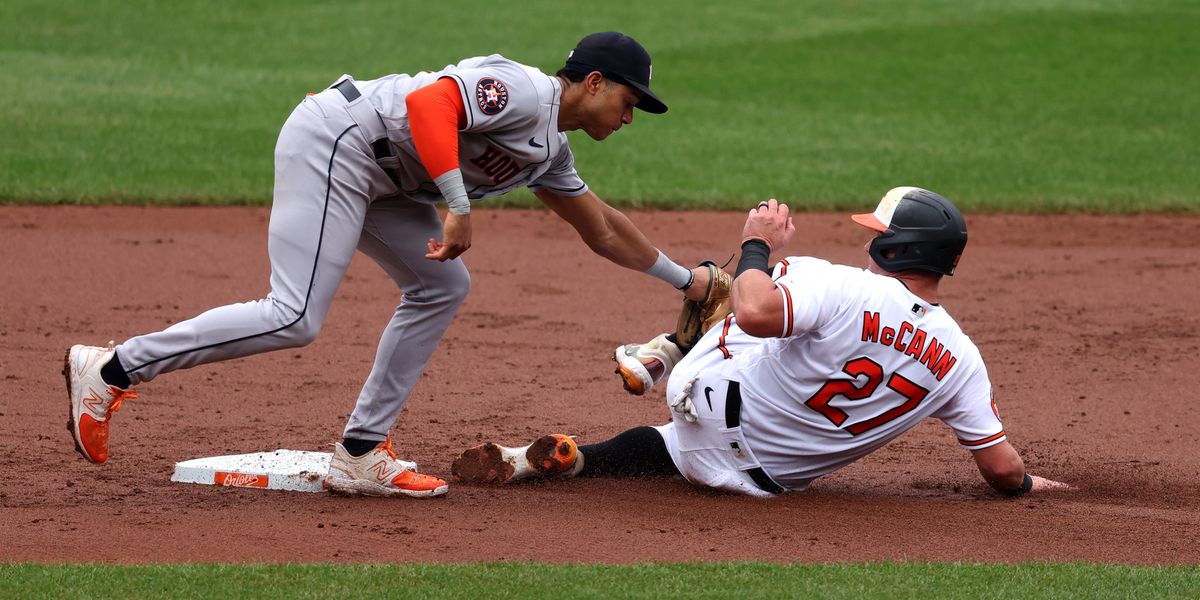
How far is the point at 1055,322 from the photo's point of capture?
805 cm

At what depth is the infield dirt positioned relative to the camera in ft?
14.0

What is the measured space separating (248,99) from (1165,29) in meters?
12.1

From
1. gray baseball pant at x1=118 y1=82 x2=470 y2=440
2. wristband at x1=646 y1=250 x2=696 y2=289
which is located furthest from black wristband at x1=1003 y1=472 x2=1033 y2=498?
gray baseball pant at x1=118 y1=82 x2=470 y2=440

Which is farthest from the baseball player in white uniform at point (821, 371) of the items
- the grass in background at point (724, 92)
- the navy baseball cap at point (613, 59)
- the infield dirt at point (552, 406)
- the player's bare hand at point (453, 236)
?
the grass in background at point (724, 92)

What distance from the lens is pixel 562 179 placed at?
196 inches

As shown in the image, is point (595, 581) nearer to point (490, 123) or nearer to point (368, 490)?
point (368, 490)

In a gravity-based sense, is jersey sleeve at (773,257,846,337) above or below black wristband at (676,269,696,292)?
above

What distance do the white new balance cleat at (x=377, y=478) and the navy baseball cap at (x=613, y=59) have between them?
145 centimetres

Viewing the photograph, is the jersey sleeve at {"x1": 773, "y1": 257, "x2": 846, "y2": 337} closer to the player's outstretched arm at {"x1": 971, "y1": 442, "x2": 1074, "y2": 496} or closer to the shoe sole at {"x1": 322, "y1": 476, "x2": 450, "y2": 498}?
the player's outstretched arm at {"x1": 971, "y1": 442, "x2": 1074, "y2": 496}

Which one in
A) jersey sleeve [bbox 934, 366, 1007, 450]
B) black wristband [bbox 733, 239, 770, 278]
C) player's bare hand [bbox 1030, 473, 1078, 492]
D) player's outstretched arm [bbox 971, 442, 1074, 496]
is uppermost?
black wristband [bbox 733, 239, 770, 278]

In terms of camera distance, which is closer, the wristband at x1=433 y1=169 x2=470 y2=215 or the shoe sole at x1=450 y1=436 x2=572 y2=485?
the wristband at x1=433 y1=169 x2=470 y2=215

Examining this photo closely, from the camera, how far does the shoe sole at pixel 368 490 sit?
15.7 ft

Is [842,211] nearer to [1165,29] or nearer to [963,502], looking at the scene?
[963,502]

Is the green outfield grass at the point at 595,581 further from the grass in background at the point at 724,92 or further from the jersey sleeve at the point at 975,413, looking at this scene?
the grass in background at the point at 724,92
